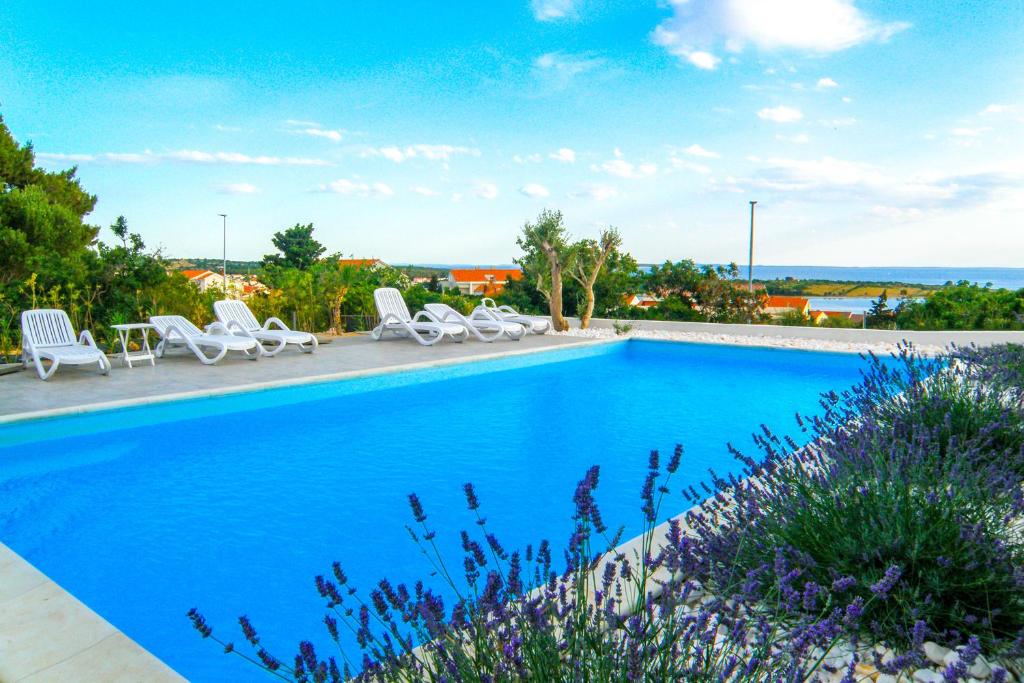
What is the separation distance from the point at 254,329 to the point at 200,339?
114 cm

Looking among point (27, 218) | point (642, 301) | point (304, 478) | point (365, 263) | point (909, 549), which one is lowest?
point (304, 478)

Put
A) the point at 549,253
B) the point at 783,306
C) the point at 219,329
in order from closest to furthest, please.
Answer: the point at 219,329
the point at 549,253
the point at 783,306

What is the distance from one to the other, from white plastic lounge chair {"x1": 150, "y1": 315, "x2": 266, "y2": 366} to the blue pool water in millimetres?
1671

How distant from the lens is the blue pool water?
3377mm

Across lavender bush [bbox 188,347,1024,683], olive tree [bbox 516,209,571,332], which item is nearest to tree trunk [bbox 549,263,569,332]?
olive tree [bbox 516,209,571,332]

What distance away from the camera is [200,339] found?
885cm

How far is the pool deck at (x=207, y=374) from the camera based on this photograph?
6.44 meters

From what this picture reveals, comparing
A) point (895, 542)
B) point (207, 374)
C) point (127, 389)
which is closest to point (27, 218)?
point (207, 374)

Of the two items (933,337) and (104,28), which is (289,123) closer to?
(104,28)

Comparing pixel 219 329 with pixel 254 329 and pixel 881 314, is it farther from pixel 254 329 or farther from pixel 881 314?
pixel 881 314

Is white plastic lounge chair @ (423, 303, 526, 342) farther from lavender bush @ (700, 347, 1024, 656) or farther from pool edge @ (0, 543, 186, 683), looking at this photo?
lavender bush @ (700, 347, 1024, 656)

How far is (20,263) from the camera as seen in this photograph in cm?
1377

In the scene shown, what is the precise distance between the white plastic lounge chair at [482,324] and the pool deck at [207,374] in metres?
0.28

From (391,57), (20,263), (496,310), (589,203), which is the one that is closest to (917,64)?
(589,203)
